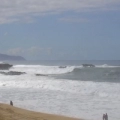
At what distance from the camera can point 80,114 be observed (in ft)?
60.6

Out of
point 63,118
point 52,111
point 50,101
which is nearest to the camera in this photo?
point 63,118

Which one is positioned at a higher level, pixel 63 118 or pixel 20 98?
pixel 20 98

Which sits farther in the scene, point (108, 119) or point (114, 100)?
point (114, 100)

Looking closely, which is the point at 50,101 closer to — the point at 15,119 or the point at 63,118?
the point at 63,118

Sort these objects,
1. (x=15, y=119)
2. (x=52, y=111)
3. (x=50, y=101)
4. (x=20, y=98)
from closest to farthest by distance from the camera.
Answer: (x=15, y=119) < (x=52, y=111) < (x=50, y=101) < (x=20, y=98)

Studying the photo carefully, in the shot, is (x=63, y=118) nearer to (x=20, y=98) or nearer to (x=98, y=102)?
(x=98, y=102)

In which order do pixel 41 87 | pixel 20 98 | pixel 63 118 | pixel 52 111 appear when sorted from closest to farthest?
pixel 63 118
pixel 52 111
pixel 20 98
pixel 41 87

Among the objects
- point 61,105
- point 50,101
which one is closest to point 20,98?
point 50,101

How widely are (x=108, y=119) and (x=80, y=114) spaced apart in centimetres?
179

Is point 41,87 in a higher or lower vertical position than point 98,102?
higher

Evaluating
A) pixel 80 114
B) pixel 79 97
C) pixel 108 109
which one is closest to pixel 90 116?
pixel 80 114

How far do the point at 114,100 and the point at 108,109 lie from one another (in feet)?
13.1

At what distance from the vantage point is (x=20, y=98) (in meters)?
25.2

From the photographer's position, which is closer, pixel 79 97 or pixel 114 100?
pixel 114 100
